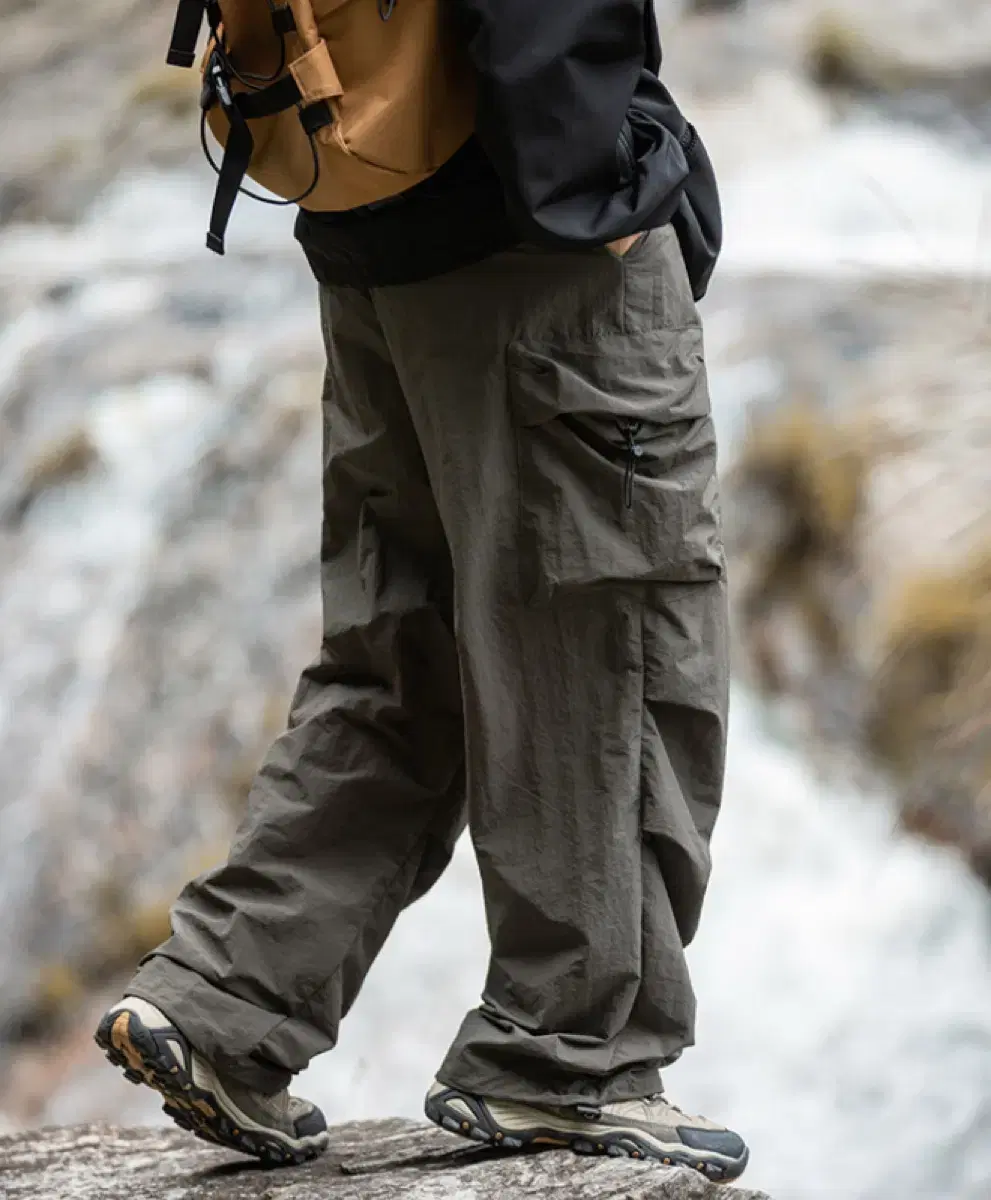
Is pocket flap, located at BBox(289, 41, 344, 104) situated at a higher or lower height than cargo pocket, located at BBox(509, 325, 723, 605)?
higher

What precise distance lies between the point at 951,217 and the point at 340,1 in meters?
5.04

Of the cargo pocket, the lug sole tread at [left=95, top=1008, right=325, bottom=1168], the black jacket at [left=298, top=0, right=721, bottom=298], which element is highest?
the black jacket at [left=298, top=0, right=721, bottom=298]

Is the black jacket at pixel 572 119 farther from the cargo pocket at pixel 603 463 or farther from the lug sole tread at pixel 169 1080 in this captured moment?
the lug sole tread at pixel 169 1080

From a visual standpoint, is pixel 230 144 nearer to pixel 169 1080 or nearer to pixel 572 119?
pixel 572 119

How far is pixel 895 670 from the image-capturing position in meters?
3.79

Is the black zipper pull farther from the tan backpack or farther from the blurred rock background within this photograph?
the blurred rock background

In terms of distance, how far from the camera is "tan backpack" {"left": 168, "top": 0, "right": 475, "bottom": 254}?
143 centimetres

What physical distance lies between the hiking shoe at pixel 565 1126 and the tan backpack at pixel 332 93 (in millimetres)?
882

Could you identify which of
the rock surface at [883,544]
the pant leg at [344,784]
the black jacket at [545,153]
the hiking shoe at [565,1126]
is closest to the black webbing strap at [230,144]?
the black jacket at [545,153]

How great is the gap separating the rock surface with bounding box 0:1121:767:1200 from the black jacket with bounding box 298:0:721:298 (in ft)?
2.89

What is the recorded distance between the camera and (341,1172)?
6.15ft

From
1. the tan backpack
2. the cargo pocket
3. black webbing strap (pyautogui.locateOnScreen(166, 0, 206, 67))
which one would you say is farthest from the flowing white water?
black webbing strap (pyautogui.locateOnScreen(166, 0, 206, 67))

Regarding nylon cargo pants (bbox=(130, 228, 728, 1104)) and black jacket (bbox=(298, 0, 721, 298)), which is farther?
nylon cargo pants (bbox=(130, 228, 728, 1104))

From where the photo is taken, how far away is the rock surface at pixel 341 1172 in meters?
1.72
